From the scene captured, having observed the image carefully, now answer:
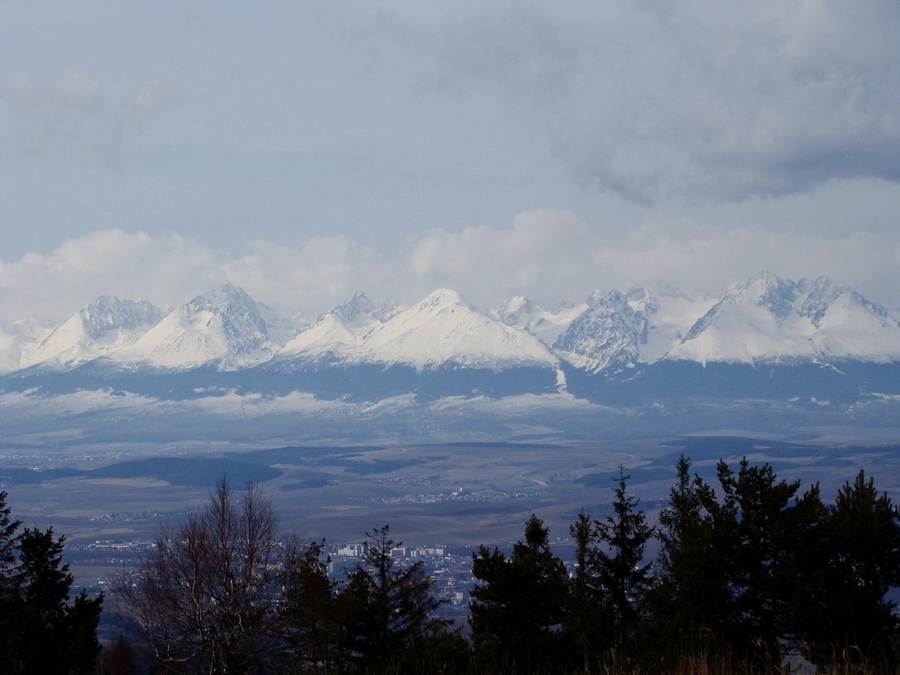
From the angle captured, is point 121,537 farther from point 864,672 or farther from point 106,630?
point 864,672

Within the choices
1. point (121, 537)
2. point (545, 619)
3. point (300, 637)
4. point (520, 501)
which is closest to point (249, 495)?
point (300, 637)

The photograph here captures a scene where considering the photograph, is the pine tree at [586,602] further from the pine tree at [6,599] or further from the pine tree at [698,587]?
the pine tree at [6,599]

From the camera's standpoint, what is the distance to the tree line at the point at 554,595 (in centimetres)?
1456

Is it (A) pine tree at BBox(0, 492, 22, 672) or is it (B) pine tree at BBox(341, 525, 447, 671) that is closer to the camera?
(A) pine tree at BBox(0, 492, 22, 672)

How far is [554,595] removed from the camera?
17.7 m

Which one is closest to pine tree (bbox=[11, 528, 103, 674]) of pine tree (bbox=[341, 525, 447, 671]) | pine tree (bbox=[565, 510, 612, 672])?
pine tree (bbox=[341, 525, 447, 671])

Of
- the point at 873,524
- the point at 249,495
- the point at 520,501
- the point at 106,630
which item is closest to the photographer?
the point at 873,524

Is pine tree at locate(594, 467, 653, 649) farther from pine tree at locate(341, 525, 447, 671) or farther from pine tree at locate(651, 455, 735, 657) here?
pine tree at locate(341, 525, 447, 671)

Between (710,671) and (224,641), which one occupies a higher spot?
(710,671)

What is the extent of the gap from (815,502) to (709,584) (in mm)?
2154

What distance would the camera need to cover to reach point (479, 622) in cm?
1744

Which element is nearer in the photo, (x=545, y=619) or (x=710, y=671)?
(x=710, y=671)

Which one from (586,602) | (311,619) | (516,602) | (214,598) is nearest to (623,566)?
(586,602)

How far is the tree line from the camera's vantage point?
14.6 meters
